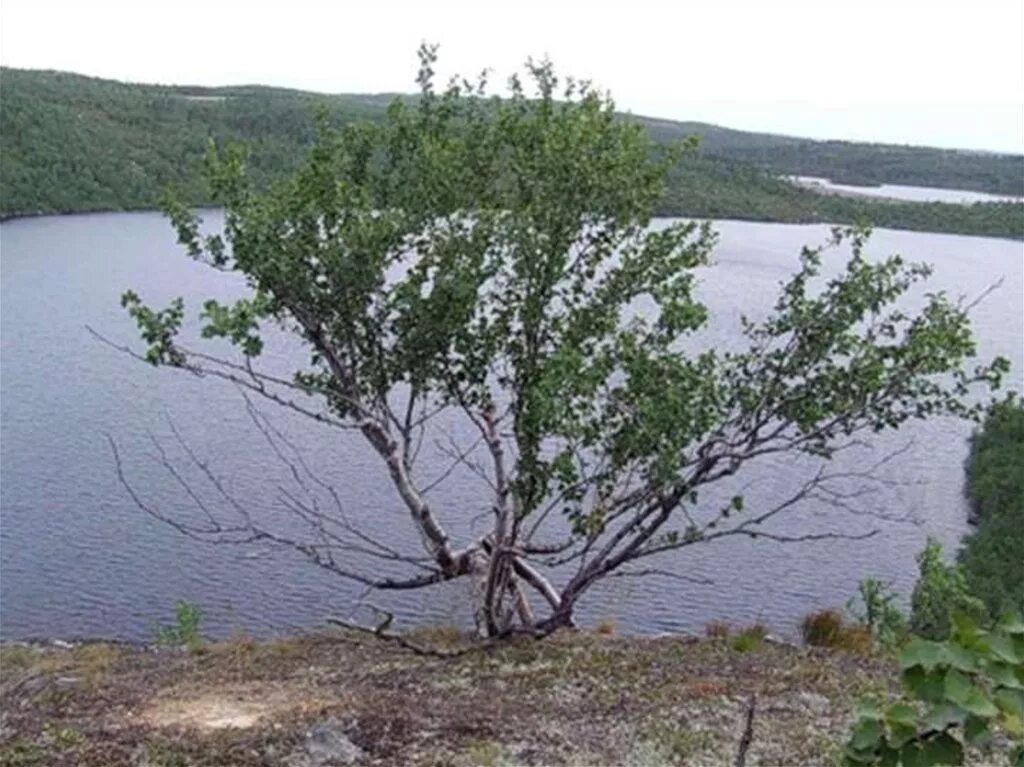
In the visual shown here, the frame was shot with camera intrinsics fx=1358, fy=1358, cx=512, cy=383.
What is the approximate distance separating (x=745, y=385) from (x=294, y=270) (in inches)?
129

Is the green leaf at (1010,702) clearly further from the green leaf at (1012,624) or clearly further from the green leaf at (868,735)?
the green leaf at (868,735)

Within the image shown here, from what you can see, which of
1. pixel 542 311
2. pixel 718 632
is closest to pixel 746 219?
pixel 718 632

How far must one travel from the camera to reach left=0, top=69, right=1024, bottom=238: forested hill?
286 feet

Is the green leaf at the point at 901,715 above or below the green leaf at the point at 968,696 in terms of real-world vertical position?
below

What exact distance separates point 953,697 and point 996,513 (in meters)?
31.3

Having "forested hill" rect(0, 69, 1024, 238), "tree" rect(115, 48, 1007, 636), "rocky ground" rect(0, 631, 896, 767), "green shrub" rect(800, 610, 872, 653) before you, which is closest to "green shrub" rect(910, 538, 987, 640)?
"green shrub" rect(800, 610, 872, 653)

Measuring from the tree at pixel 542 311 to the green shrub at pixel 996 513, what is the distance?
1407 cm

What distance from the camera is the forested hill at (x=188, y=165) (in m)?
87.3

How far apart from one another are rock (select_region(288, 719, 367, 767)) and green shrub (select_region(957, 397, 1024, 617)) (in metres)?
17.2

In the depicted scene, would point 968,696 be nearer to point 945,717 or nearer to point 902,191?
point 945,717

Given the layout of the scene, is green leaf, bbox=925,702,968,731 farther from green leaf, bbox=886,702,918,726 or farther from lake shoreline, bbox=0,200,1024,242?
lake shoreline, bbox=0,200,1024,242

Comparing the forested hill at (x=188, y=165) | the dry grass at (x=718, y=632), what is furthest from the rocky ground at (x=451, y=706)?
the forested hill at (x=188, y=165)

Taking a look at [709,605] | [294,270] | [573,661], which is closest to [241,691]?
[573,661]

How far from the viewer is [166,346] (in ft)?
30.9
